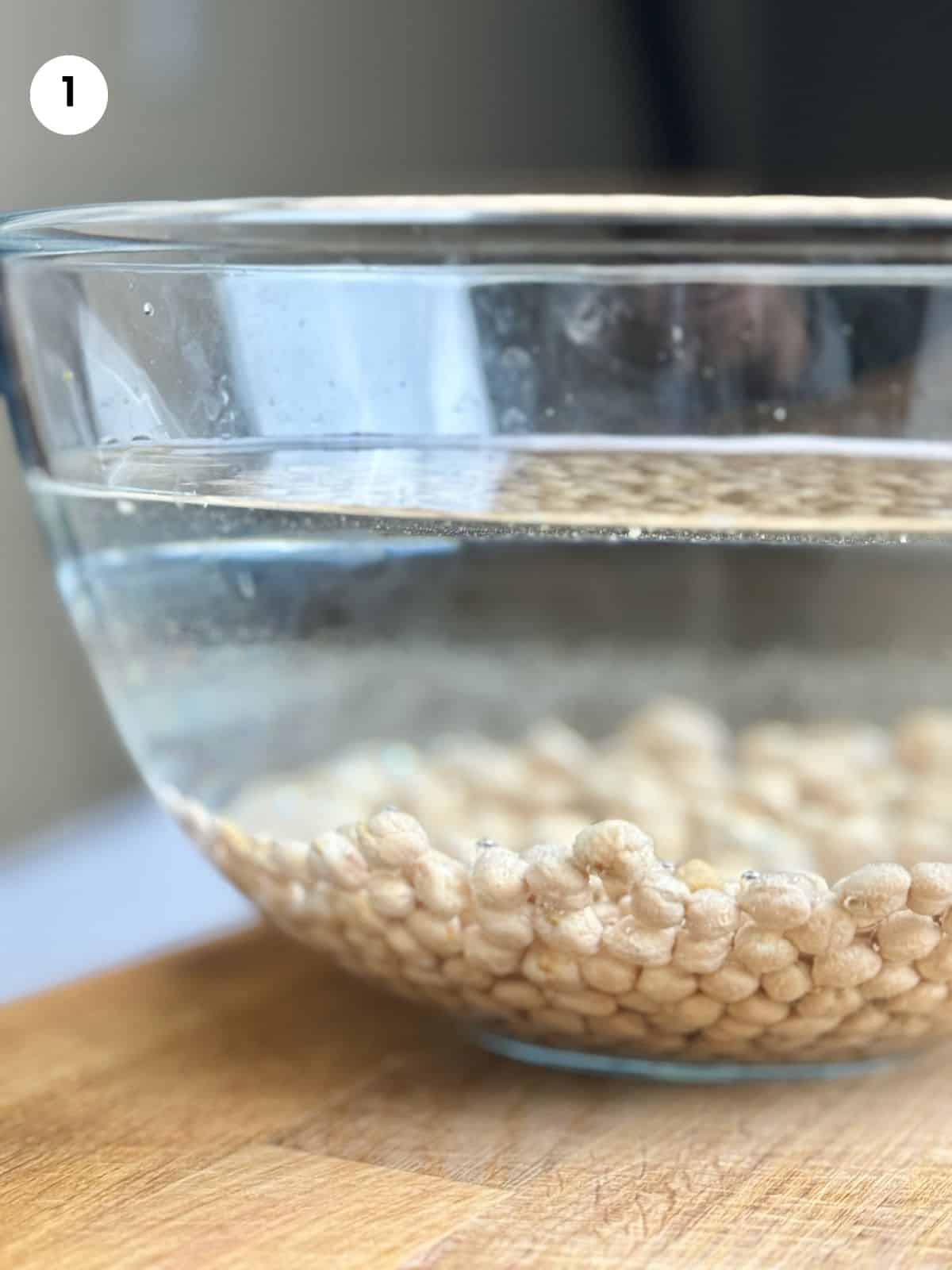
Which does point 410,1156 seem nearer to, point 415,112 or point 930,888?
point 930,888

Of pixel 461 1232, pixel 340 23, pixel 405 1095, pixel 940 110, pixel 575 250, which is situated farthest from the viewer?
pixel 940 110

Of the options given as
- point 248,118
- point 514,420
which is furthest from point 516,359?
point 248,118

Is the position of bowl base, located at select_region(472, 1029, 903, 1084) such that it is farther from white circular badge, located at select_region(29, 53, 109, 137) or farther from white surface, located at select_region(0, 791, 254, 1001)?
white circular badge, located at select_region(29, 53, 109, 137)

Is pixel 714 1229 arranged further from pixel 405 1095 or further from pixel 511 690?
pixel 511 690

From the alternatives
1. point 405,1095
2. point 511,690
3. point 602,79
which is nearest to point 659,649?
point 511,690

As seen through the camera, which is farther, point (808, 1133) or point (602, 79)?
point (602, 79)

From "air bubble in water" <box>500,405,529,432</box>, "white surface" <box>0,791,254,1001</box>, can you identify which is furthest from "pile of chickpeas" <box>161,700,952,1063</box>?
"white surface" <box>0,791,254,1001</box>
